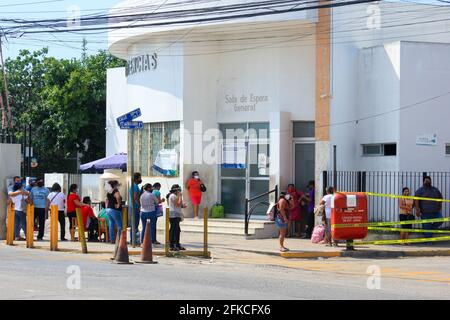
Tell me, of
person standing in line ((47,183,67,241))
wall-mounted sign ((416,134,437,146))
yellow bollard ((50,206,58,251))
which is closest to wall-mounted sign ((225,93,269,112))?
wall-mounted sign ((416,134,437,146))

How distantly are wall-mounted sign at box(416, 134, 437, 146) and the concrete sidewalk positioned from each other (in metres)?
2.94

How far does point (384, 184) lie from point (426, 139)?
180 centimetres

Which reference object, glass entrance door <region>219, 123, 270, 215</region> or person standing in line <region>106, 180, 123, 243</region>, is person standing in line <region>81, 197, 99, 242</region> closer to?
person standing in line <region>106, 180, 123, 243</region>

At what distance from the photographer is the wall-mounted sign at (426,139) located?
81.5 feet

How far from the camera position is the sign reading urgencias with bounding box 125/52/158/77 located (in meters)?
29.3

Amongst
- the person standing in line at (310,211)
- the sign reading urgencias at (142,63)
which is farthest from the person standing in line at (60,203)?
the person standing in line at (310,211)

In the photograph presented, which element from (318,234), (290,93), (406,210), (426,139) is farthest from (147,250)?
(426,139)

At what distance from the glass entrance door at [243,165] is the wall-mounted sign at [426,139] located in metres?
4.92

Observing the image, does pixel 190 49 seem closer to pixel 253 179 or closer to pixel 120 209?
pixel 253 179

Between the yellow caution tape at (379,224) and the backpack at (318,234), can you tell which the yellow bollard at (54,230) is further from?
the backpack at (318,234)

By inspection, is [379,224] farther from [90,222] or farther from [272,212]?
[90,222]

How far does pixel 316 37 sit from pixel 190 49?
4605 millimetres
